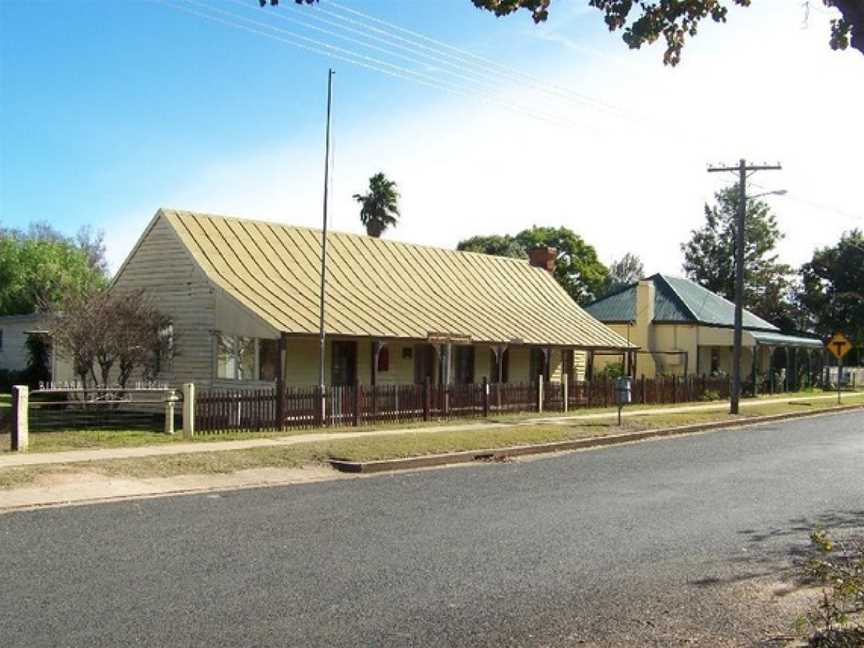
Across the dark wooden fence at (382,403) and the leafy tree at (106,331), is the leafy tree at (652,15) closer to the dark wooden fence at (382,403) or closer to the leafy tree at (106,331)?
the dark wooden fence at (382,403)

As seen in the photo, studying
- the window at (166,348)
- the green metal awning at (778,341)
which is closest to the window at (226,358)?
the window at (166,348)

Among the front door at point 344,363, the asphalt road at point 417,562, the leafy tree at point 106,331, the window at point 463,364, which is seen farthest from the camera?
the window at point 463,364

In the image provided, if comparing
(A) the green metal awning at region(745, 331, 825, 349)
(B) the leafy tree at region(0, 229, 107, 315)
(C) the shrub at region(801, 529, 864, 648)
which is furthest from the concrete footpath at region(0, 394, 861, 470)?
(B) the leafy tree at region(0, 229, 107, 315)

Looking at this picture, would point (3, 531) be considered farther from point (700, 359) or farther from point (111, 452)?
point (700, 359)

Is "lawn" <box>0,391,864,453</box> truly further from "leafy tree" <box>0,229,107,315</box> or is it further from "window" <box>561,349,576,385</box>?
"leafy tree" <box>0,229,107,315</box>

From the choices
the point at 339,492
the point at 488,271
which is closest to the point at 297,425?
the point at 339,492

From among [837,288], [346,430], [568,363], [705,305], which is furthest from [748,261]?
[346,430]

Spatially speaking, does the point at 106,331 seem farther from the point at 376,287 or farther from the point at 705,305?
the point at 705,305

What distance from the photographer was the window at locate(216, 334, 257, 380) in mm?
23938

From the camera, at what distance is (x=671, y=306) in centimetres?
4528

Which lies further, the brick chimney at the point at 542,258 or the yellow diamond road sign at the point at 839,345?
the yellow diamond road sign at the point at 839,345

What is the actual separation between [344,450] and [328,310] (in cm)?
889

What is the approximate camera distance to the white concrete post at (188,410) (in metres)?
17.9

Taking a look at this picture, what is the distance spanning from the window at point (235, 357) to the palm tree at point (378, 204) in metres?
28.0
